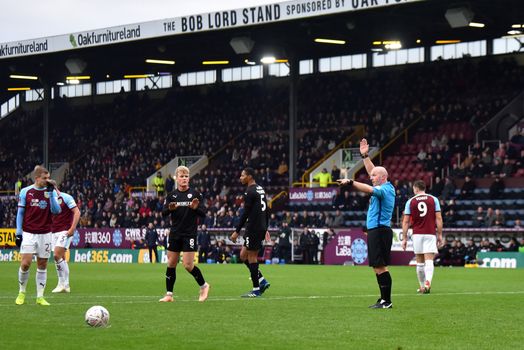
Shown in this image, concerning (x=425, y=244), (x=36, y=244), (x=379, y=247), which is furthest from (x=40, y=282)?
(x=425, y=244)

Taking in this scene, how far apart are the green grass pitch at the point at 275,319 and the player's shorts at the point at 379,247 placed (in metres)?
0.74

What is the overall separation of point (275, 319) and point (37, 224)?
506 centimetres

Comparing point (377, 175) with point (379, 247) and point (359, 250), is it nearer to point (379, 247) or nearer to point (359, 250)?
point (379, 247)

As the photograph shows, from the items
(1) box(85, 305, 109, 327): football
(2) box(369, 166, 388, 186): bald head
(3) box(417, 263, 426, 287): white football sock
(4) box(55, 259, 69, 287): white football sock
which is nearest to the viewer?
(1) box(85, 305, 109, 327): football

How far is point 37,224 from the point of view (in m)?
16.8

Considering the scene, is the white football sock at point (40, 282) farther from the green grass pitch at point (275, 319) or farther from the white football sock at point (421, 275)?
the white football sock at point (421, 275)

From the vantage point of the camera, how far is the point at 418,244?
20844 mm

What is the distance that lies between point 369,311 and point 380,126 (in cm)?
3777

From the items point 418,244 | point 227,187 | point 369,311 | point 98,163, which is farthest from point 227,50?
point 369,311

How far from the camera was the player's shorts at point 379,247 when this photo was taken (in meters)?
15.4

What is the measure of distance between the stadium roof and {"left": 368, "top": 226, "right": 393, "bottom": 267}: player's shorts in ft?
81.5

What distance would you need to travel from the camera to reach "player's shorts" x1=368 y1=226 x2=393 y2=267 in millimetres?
15359

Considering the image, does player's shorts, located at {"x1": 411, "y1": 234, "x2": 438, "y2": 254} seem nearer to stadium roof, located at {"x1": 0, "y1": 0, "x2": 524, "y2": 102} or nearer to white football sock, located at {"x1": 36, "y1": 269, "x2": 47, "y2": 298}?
white football sock, located at {"x1": 36, "y1": 269, "x2": 47, "y2": 298}

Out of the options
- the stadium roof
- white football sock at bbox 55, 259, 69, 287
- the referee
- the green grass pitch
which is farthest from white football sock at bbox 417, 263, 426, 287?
the stadium roof
